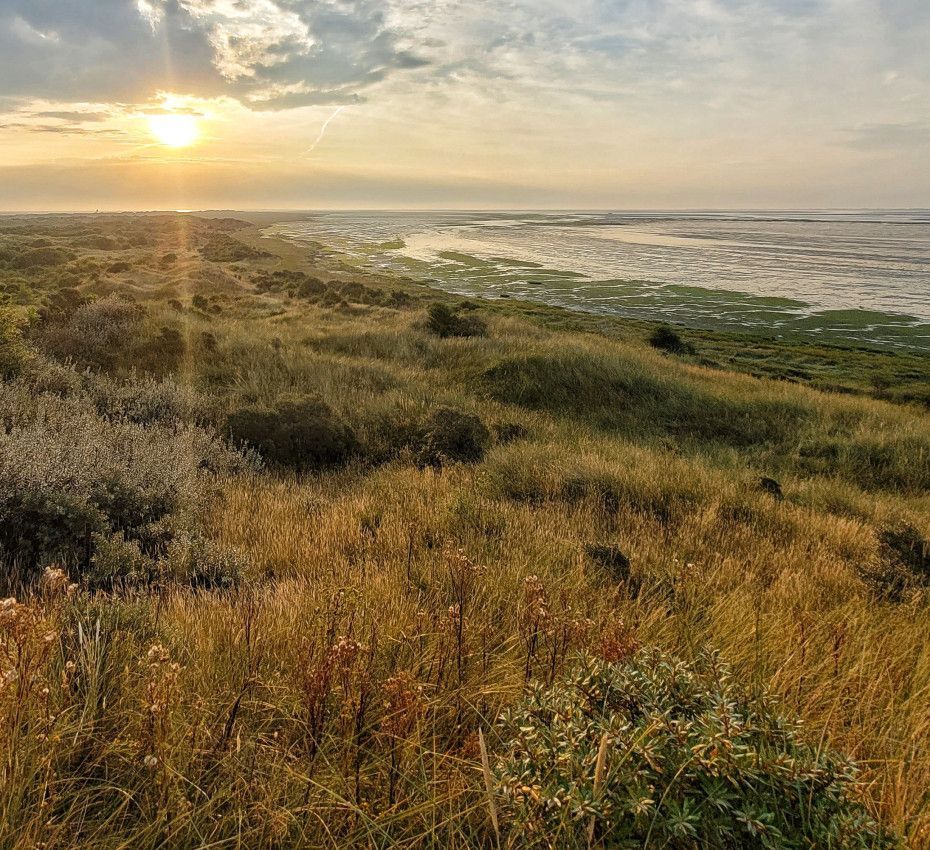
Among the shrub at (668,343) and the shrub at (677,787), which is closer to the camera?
the shrub at (677,787)

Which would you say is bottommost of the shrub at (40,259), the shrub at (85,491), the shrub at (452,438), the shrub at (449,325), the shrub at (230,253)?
the shrub at (452,438)

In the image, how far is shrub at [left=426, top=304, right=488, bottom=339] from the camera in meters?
21.5

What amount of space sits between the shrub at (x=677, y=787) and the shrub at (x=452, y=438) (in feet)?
24.3

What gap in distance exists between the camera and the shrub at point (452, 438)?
933cm

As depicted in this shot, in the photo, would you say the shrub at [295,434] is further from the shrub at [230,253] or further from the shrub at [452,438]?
the shrub at [230,253]

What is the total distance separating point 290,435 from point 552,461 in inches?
168

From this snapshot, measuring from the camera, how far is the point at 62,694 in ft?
7.33

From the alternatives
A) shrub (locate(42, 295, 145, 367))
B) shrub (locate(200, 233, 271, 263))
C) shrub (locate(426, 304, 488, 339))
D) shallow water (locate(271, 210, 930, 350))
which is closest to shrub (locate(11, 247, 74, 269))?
shrub (locate(200, 233, 271, 263))

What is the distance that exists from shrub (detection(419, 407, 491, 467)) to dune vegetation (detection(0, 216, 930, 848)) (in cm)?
6

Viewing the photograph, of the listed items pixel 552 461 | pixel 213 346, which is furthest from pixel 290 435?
pixel 213 346

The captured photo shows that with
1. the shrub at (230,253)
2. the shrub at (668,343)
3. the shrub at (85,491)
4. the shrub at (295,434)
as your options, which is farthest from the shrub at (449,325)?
the shrub at (230,253)

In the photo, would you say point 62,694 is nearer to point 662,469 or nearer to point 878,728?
point 878,728

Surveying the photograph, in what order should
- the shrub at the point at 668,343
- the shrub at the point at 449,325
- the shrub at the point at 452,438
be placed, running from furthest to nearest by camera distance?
the shrub at the point at 668,343 → the shrub at the point at 449,325 → the shrub at the point at 452,438

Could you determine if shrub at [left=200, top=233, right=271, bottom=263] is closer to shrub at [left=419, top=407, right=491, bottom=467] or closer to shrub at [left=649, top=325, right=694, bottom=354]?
shrub at [left=649, top=325, right=694, bottom=354]
